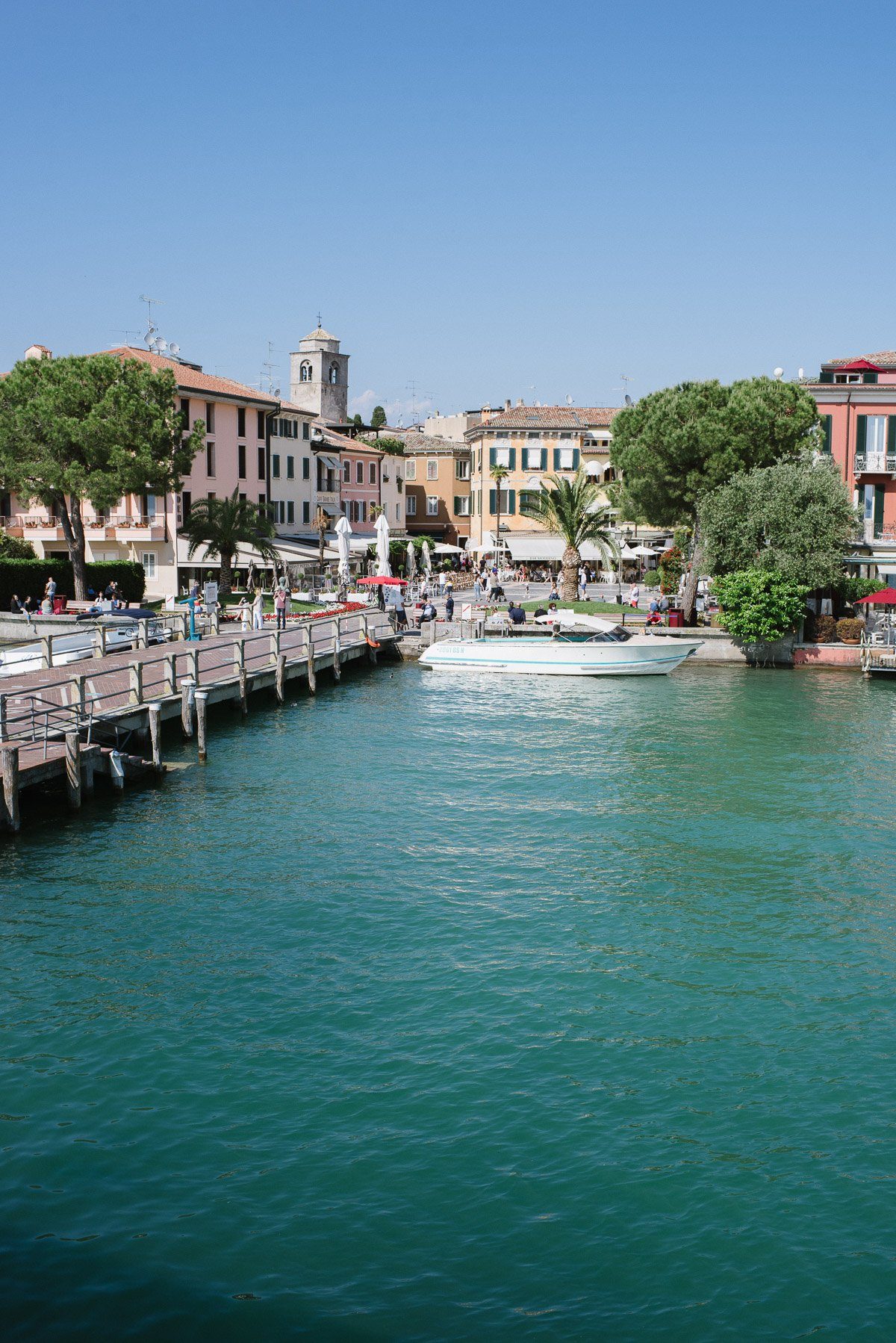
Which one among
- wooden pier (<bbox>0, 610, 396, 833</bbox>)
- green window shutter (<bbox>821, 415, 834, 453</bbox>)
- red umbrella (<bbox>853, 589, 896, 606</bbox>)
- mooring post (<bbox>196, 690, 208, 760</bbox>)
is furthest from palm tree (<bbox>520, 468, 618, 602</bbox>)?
mooring post (<bbox>196, 690, 208, 760</bbox>)

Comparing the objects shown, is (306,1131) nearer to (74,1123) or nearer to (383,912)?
(74,1123)

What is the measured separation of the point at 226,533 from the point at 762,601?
25.1 meters

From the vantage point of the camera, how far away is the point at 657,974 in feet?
54.3

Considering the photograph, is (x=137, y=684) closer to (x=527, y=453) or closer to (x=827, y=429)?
(x=827, y=429)

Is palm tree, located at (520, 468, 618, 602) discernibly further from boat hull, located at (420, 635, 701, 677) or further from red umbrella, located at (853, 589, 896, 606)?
red umbrella, located at (853, 589, 896, 606)

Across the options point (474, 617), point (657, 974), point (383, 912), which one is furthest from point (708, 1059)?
point (474, 617)

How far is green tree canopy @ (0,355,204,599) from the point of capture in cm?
5291

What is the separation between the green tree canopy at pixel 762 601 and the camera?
154ft

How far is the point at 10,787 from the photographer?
21812 mm

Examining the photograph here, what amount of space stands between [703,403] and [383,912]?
37746 mm

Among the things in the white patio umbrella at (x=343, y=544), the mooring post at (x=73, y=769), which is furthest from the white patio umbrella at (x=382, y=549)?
the mooring post at (x=73, y=769)

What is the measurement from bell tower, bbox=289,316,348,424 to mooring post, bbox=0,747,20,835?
10047 cm

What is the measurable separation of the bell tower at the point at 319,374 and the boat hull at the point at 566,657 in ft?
256

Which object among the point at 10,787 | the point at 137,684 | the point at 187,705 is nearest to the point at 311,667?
the point at 187,705
